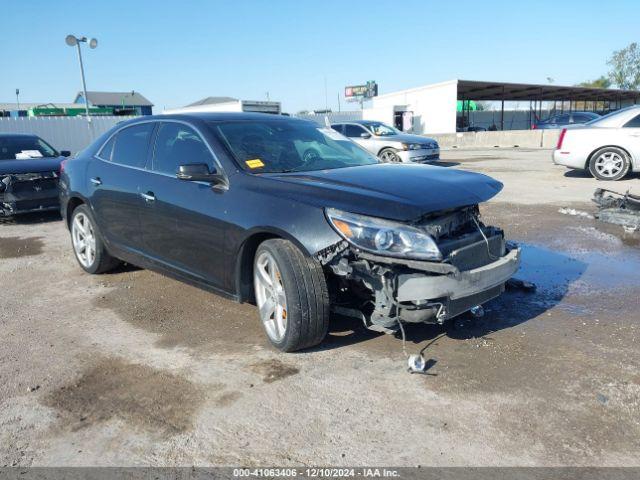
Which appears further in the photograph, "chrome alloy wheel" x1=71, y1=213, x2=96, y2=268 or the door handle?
"chrome alloy wheel" x1=71, y1=213, x2=96, y2=268

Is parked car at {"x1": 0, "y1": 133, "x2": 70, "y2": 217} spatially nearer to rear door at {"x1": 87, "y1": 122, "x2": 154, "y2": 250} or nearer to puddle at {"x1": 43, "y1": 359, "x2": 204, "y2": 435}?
rear door at {"x1": 87, "y1": 122, "x2": 154, "y2": 250}

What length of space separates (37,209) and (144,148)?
506 cm

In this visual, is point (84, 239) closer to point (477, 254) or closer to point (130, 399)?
point (130, 399)

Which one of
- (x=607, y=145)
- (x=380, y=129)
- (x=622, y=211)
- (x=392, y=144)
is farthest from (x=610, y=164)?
(x=380, y=129)

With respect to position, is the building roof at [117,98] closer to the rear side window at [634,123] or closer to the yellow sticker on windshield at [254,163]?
the rear side window at [634,123]

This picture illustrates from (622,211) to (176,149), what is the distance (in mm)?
6290

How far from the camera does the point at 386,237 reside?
127 inches

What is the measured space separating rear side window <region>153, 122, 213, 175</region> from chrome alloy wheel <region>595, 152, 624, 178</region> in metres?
10.4

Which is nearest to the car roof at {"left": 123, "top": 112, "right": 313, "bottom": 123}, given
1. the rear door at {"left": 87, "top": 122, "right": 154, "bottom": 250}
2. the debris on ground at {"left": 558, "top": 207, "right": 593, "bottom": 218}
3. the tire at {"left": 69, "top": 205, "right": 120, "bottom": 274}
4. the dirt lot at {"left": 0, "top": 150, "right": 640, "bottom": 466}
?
the rear door at {"left": 87, "top": 122, "right": 154, "bottom": 250}

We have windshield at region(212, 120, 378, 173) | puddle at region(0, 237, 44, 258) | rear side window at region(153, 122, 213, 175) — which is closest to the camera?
windshield at region(212, 120, 378, 173)

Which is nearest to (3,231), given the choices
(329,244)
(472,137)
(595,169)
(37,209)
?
(37,209)

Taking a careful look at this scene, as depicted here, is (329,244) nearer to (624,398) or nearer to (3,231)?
(624,398)

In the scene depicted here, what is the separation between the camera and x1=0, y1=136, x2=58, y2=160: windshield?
939 centimetres

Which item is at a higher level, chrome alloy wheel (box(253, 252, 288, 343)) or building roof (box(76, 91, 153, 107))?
building roof (box(76, 91, 153, 107))
